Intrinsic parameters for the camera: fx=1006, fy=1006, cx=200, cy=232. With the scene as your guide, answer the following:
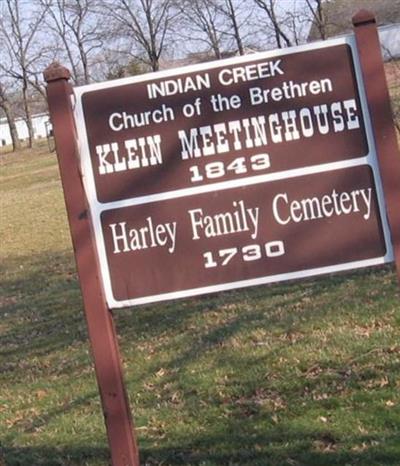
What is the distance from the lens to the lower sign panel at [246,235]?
4.27 metres

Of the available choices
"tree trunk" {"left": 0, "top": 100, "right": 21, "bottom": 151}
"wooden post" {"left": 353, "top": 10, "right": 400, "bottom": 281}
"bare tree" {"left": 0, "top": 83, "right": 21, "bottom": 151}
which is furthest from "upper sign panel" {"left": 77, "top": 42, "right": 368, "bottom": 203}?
"bare tree" {"left": 0, "top": 83, "right": 21, "bottom": 151}

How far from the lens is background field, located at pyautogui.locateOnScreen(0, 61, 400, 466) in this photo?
5.41m

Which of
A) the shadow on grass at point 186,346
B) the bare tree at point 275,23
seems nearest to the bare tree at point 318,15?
the bare tree at point 275,23

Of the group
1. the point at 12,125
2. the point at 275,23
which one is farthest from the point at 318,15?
the point at 12,125

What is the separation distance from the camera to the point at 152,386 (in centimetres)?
696

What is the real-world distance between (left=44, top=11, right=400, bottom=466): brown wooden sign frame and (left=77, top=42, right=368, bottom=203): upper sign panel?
77 mm

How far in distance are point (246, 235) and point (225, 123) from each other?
0.49 metres

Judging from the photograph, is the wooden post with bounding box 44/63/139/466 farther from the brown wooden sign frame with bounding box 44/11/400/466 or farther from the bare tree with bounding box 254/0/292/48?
the bare tree with bounding box 254/0/292/48

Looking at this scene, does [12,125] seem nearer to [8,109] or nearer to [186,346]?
[8,109]

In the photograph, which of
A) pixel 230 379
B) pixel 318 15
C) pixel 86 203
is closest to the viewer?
pixel 86 203

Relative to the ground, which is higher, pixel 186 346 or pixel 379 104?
pixel 379 104

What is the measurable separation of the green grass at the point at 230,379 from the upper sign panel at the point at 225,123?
1.63m

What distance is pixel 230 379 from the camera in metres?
6.68

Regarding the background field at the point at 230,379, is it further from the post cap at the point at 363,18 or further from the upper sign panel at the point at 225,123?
the post cap at the point at 363,18
